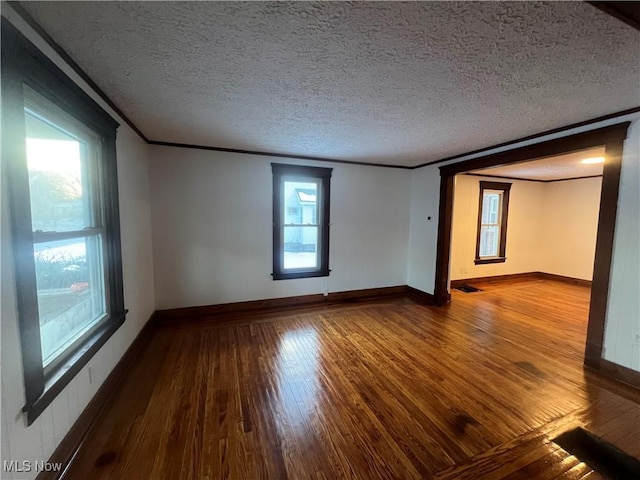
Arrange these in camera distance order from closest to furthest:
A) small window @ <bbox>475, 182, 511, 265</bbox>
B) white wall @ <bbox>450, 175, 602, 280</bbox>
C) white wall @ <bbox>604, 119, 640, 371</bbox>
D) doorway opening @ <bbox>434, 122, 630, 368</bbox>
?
white wall @ <bbox>604, 119, 640, 371</bbox>
doorway opening @ <bbox>434, 122, 630, 368</bbox>
white wall @ <bbox>450, 175, 602, 280</bbox>
small window @ <bbox>475, 182, 511, 265</bbox>

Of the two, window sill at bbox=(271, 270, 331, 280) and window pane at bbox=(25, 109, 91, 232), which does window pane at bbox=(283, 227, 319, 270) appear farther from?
window pane at bbox=(25, 109, 91, 232)

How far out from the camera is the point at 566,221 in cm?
589

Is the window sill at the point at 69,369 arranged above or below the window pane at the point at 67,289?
below

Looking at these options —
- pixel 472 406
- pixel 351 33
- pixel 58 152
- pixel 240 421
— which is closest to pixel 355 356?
pixel 472 406

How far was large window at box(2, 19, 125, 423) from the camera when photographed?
1.18m

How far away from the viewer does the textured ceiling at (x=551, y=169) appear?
4.03 meters

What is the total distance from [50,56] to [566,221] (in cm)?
831

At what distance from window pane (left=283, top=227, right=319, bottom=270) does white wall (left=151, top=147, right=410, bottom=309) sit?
26 centimetres

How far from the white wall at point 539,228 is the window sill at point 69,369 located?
533 centimetres

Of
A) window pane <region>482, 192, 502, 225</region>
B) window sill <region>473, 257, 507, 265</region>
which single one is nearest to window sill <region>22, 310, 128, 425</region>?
window sill <region>473, 257, 507, 265</region>

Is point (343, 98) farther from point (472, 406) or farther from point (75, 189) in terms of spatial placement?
point (472, 406)

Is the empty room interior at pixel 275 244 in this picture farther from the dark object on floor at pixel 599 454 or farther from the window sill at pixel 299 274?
the window sill at pixel 299 274

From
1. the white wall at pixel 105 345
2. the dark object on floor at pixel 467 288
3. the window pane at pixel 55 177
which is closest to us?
the white wall at pixel 105 345

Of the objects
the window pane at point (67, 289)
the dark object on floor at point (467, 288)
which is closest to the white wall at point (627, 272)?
the dark object on floor at point (467, 288)
